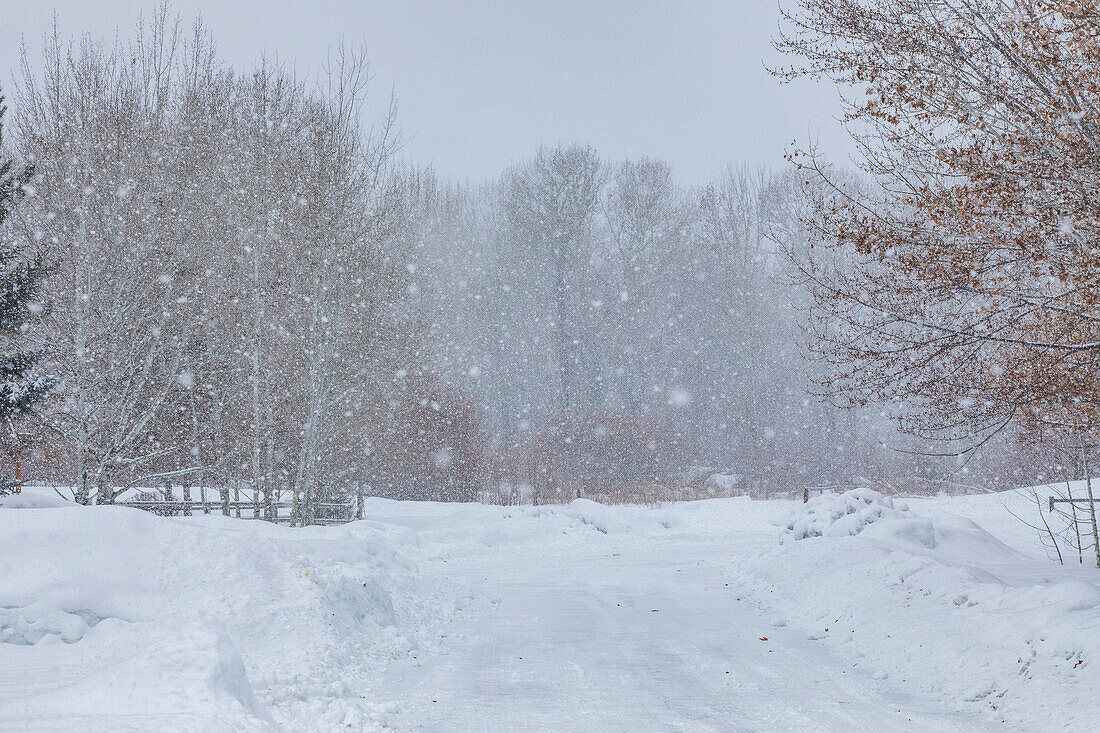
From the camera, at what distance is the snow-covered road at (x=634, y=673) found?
5.60m

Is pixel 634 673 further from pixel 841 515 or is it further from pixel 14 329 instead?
pixel 14 329

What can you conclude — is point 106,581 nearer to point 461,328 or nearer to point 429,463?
point 429,463

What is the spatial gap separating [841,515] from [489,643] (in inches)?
378

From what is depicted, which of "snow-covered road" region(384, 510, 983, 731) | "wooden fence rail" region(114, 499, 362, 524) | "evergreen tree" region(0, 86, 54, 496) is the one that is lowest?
"snow-covered road" region(384, 510, 983, 731)

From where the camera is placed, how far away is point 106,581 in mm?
6648

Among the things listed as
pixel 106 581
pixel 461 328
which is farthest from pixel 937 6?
pixel 461 328

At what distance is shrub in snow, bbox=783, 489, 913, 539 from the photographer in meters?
14.4

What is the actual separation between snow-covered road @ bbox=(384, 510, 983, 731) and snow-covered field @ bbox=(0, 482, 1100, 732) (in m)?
0.03

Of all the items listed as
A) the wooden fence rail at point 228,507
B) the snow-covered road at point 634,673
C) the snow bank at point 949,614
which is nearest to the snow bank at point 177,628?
the snow-covered road at point 634,673

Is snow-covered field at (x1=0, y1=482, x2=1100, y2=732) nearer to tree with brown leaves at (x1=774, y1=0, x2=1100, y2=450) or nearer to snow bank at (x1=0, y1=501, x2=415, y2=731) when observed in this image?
snow bank at (x1=0, y1=501, x2=415, y2=731)

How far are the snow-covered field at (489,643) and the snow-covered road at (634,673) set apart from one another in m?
0.03

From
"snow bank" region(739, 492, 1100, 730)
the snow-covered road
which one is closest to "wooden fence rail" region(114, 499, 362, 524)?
the snow-covered road

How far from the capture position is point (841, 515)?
15.3 meters

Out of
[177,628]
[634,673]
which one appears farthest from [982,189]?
[177,628]
